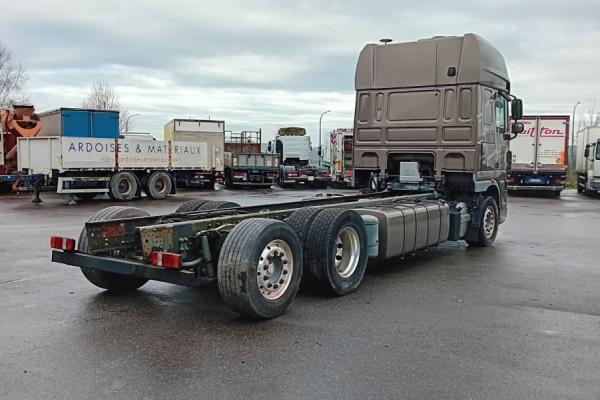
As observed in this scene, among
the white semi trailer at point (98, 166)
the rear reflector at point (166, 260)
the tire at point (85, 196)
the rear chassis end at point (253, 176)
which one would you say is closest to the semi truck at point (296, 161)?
the rear chassis end at point (253, 176)

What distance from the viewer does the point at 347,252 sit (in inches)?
283

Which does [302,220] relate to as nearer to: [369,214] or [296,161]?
[369,214]

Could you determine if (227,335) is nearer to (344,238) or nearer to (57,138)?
(344,238)

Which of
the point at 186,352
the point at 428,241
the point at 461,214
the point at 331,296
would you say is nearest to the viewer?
the point at 186,352

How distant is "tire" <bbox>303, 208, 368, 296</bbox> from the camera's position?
6.55 metres

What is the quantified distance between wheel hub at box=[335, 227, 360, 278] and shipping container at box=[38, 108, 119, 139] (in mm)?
18017

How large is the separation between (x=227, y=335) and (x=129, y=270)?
1.19 metres

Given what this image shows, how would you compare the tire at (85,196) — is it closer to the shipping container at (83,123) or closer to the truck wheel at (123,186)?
the truck wheel at (123,186)

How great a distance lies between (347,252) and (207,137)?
24111 mm

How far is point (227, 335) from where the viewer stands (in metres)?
5.33

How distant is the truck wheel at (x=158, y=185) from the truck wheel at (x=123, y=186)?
473 millimetres

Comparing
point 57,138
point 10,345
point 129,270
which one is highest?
point 57,138

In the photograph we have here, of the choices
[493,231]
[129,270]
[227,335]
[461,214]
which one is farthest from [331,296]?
[493,231]

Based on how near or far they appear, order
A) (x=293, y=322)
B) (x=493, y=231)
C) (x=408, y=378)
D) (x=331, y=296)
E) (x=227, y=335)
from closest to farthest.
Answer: (x=408, y=378) < (x=227, y=335) < (x=293, y=322) < (x=331, y=296) < (x=493, y=231)
